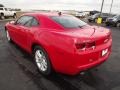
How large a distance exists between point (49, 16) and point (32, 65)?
60.2 inches

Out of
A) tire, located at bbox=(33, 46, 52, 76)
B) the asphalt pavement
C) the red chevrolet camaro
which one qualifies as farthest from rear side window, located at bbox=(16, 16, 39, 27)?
the asphalt pavement

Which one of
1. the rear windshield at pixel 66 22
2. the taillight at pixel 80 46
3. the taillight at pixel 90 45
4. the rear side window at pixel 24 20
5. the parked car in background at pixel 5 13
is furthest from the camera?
the parked car in background at pixel 5 13

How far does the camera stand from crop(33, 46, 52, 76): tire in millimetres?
4543

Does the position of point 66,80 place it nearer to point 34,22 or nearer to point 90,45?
point 90,45

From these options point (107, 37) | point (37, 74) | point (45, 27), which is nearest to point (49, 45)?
point (45, 27)

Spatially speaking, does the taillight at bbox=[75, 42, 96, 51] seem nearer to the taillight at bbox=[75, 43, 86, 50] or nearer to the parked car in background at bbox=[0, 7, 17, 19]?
the taillight at bbox=[75, 43, 86, 50]

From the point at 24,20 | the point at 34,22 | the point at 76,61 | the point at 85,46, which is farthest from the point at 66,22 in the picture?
the point at 24,20

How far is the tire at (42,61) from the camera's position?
454 centimetres

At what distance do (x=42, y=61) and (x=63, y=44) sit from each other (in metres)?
1.10

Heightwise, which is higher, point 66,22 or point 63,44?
point 66,22

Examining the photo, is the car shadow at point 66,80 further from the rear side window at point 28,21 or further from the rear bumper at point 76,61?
the rear side window at point 28,21

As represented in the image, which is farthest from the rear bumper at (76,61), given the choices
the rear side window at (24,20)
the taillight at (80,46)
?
the rear side window at (24,20)

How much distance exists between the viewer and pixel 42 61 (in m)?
4.86

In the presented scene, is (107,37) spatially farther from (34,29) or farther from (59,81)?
(34,29)
